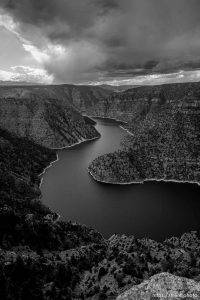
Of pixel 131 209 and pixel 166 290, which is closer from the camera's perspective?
pixel 166 290

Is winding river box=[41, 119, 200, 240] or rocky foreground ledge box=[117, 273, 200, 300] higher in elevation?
rocky foreground ledge box=[117, 273, 200, 300]

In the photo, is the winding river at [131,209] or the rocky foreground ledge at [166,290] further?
the winding river at [131,209]

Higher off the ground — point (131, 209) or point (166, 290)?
point (166, 290)

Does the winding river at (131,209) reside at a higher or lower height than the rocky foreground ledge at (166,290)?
lower

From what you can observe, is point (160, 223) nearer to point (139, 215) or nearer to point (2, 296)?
point (139, 215)

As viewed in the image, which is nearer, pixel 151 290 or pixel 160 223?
pixel 151 290

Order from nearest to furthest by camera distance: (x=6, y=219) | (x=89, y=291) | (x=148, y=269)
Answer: (x=89, y=291), (x=148, y=269), (x=6, y=219)

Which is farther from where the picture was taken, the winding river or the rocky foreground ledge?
the winding river

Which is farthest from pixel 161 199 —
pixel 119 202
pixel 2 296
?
pixel 2 296
